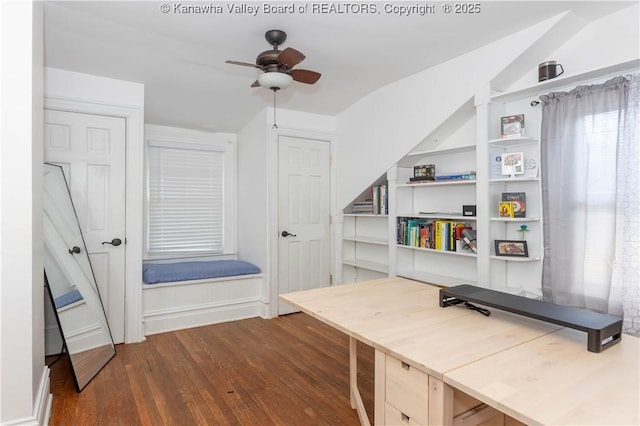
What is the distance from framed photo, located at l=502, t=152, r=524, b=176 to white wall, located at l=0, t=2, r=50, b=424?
309 centimetres

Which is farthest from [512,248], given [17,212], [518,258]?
[17,212]

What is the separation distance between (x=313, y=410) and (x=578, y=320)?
5.04ft

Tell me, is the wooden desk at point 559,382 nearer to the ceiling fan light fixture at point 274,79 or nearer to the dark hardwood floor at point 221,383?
the dark hardwood floor at point 221,383

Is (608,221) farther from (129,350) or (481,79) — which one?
(129,350)

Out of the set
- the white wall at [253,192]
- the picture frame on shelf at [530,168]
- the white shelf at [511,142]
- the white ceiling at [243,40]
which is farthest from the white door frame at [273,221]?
the picture frame on shelf at [530,168]

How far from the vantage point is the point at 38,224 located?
6.94 ft

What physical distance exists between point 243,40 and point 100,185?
71.5 inches

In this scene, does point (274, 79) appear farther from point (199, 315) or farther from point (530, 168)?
point (199, 315)

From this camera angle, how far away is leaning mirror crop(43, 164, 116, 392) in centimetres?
255

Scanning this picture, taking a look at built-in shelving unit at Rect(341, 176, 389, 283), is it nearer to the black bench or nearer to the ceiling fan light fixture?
the ceiling fan light fixture

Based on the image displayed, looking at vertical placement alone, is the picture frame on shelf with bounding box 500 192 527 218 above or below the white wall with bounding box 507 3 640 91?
below

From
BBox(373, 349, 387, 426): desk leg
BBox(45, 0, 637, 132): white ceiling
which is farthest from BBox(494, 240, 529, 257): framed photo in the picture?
BBox(373, 349, 387, 426): desk leg

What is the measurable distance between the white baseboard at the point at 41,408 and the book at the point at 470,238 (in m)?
3.11

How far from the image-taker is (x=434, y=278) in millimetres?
3371
